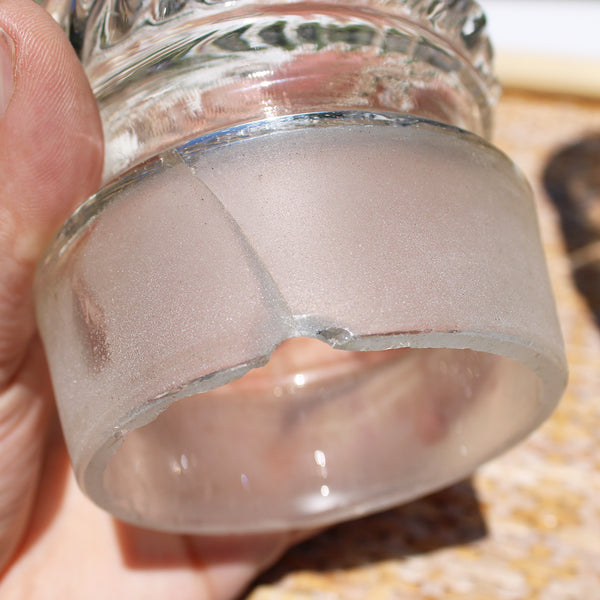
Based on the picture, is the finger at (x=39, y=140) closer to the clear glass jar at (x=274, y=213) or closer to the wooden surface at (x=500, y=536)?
the clear glass jar at (x=274, y=213)

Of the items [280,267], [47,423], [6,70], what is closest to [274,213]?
[280,267]

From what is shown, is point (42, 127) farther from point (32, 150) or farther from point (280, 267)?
point (280, 267)

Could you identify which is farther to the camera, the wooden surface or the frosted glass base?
the wooden surface

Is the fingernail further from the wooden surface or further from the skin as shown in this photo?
the wooden surface

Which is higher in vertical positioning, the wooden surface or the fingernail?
the fingernail

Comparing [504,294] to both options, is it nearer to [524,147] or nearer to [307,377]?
[307,377]

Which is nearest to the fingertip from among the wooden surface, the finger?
the finger

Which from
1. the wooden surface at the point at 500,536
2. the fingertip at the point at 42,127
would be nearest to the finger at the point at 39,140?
the fingertip at the point at 42,127
